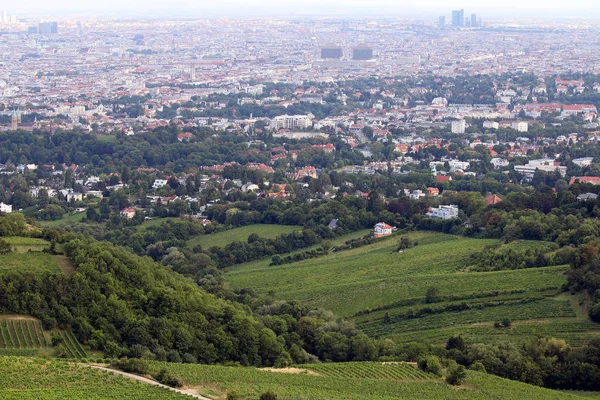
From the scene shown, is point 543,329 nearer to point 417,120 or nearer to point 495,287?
point 495,287

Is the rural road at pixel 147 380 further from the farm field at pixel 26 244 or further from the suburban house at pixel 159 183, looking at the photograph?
the suburban house at pixel 159 183

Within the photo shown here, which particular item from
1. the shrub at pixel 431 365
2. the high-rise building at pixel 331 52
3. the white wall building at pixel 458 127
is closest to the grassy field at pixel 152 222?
the shrub at pixel 431 365

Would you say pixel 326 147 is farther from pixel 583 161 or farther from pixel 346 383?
pixel 346 383

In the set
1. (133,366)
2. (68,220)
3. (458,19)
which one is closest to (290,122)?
(68,220)

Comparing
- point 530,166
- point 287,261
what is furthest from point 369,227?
point 530,166

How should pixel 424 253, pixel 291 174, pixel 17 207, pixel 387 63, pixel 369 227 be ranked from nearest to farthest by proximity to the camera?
pixel 424 253 < pixel 369 227 < pixel 17 207 < pixel 291 174 < pixel 387 63

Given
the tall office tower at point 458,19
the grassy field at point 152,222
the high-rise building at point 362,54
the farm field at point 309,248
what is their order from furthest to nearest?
the tall office tower at point 458,19 < the high-rise building at point 362,54 < the grassy field at point 152,222 < the farm field at point 309,248
